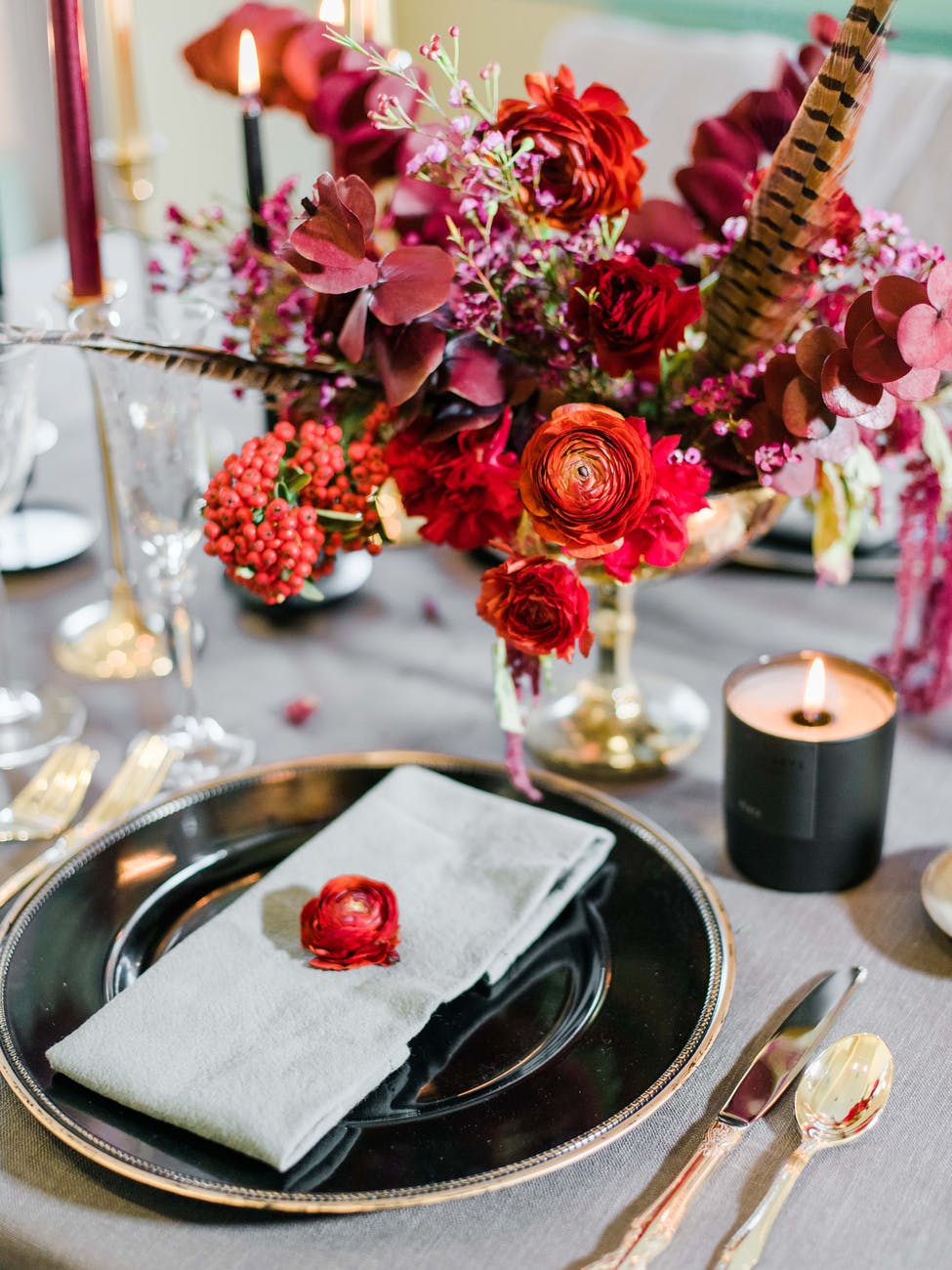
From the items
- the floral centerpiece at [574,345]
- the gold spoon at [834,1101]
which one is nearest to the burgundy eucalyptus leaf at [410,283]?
the floral centerpiece at [574,345]

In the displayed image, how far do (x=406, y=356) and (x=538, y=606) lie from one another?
149 mm

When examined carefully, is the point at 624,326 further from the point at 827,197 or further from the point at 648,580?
the point at 648,580

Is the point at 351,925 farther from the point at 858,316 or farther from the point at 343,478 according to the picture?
the point at 858,316

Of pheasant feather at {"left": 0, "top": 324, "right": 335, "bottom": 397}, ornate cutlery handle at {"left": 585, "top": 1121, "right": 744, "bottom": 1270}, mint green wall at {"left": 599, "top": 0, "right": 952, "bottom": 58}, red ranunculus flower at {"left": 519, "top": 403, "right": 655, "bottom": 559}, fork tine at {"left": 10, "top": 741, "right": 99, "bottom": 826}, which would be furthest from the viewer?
mint green wall at {"left": 599, "top": 0, "right": 952, "bottom": 58}

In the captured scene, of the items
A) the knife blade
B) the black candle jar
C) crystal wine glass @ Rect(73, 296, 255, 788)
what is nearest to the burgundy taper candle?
crystal wine glass @ Rect(73, 296, 255, 788)

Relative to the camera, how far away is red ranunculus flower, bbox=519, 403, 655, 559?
2.10 feet

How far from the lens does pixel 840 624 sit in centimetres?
106

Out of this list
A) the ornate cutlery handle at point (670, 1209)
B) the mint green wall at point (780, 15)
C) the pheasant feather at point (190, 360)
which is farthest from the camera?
the mint green wall at point (780, 15)

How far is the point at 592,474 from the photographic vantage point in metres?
0.64

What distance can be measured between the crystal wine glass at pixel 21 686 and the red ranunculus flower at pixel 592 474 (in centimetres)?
37

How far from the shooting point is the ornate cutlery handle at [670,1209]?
54 cm

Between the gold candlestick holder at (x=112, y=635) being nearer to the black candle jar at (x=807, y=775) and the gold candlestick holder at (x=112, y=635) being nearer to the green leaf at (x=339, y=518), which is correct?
the green leaf at (x=339, y=518)

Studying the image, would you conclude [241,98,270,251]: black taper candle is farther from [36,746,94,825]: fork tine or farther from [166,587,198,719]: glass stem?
[36,746,94,825]: fork tine

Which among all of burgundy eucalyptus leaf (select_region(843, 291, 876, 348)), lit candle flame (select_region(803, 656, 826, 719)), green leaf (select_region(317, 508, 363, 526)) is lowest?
lit candle flame (select_region(803, 656, 826, 719))
